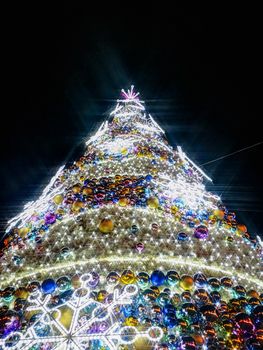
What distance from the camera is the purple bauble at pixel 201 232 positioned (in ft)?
22.1

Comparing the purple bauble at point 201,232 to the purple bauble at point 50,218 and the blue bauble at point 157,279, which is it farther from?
the purple bauble at point 50,218

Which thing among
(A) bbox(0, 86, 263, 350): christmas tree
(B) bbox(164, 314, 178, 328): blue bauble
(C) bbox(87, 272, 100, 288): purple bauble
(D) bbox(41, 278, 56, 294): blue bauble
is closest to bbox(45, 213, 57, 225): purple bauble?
(A) bbox(0, 86, 263, 350): christmas tree

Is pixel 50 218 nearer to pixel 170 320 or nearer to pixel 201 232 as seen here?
pixel 201 232

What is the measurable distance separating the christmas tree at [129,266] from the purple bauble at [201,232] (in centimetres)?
2

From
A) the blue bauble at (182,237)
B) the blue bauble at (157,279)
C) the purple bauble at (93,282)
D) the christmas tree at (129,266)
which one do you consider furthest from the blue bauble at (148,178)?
the purple bauble at (93,282)

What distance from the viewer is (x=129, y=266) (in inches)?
240

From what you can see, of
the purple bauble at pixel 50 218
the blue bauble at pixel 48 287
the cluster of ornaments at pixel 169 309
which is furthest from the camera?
the purple bauble at pixel 50 218

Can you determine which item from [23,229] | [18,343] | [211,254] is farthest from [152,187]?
[18,343]

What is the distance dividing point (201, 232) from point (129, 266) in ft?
6.12

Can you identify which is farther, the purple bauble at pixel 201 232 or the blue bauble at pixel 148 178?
the blue bauble at pixel 148 178

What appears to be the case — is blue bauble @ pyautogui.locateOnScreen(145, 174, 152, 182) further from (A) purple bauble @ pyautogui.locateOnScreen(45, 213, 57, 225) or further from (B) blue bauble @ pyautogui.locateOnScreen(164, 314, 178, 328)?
(B) blue bauble @ pyautogui.locateOnScreen(164, 314, 178, 328)

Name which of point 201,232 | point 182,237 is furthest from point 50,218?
point 201,232

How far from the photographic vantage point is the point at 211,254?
21.7ft

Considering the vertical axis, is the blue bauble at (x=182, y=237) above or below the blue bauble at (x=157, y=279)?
above
